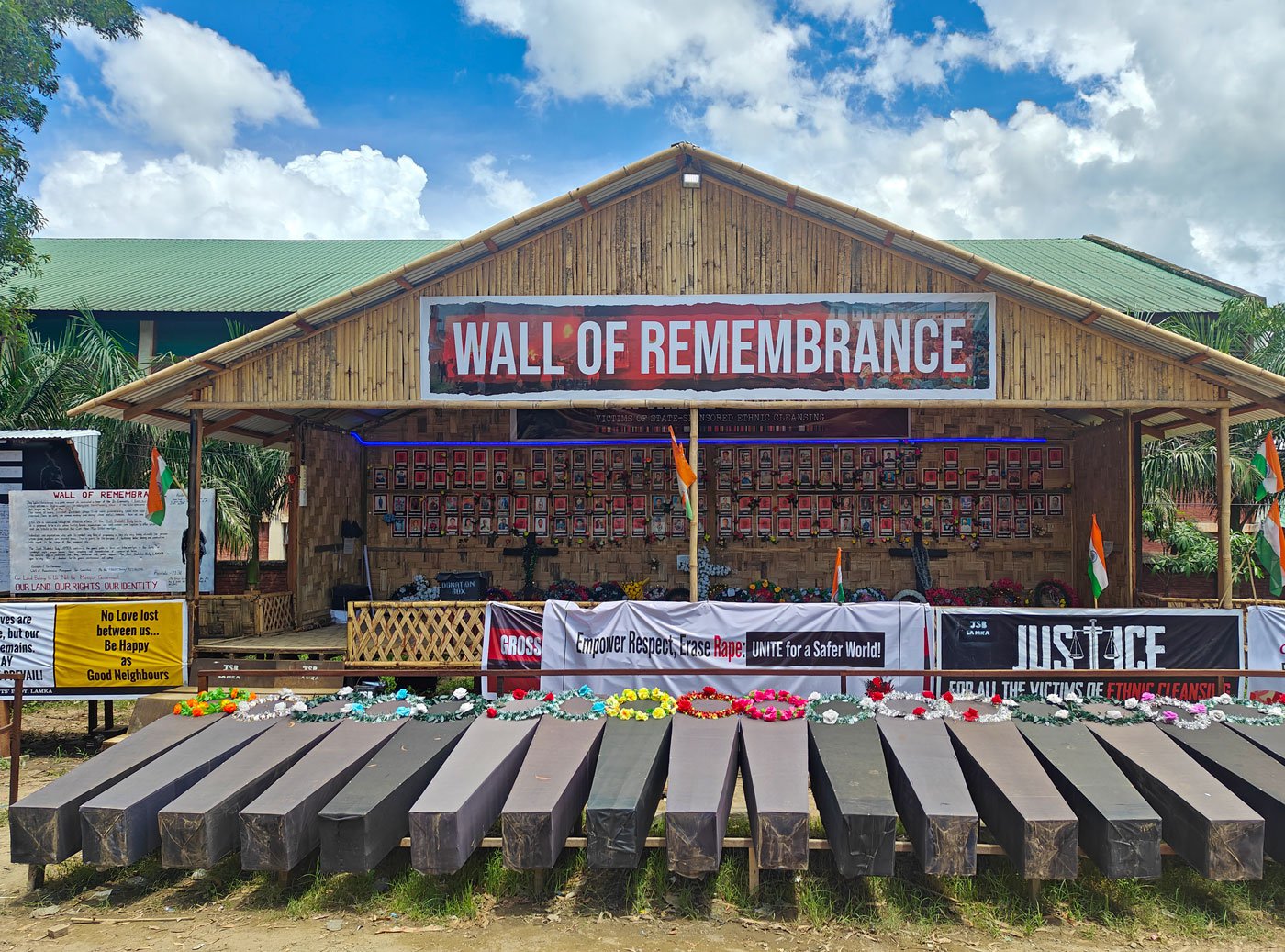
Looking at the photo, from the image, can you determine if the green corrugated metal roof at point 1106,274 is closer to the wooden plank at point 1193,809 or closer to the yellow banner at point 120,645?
the wooden plank at point 1193,809

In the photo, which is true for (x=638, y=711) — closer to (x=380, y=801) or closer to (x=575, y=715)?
(x=575, y=715)

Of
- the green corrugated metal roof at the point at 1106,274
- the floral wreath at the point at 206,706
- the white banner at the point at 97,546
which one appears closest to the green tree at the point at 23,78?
the white banner at the point at 97,546

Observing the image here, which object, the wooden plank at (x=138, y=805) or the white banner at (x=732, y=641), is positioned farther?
the white banner at (x=732, y=641)

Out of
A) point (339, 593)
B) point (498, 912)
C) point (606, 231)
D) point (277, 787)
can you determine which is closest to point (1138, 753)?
point (498, 912)

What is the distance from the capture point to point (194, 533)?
38.8 ft

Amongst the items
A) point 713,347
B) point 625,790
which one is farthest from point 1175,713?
point 713,347

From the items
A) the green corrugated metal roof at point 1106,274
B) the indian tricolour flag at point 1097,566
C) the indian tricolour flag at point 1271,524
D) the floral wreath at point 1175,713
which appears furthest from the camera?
the green corrugated metal roof at point 1106,274

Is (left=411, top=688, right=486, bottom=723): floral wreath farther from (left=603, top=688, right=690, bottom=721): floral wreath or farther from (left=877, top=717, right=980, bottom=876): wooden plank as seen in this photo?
(left=877, top=717, right=980, bottom=876): wooden plank

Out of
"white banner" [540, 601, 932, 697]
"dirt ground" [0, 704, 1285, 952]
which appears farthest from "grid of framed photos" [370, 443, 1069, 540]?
"dirt ground" [0, 704, 1285, 952]

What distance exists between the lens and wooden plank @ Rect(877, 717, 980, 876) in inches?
250

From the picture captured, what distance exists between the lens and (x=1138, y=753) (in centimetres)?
754

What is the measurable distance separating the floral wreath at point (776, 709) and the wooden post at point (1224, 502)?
251 inches

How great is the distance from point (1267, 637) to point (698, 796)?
A: 26.4 ft

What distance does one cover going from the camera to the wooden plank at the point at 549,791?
651 centimetres
